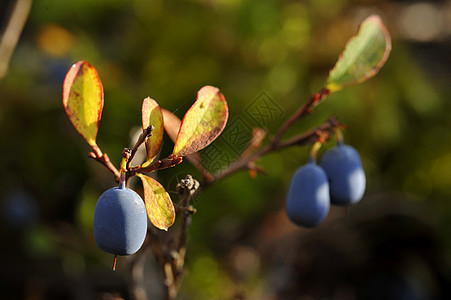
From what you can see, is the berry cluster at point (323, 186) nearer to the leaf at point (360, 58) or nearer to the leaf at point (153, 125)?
the leaf at point (360, 58)

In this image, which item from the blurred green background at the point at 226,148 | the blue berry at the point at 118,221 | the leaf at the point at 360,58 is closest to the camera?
the blue berry at the point at 118,221

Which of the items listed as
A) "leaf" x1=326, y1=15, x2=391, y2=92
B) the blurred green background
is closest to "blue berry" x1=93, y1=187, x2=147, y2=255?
"leaf" x1=326, y1=15, x2=391, y2=92

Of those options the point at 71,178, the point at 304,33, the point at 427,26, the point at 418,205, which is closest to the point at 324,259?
the point at 418,205

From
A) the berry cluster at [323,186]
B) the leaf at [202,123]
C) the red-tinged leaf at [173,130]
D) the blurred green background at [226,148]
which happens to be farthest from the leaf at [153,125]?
the blurred green background at [226,148]

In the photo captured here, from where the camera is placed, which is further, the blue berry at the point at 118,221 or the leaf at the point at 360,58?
the leaf at the point at 360,58

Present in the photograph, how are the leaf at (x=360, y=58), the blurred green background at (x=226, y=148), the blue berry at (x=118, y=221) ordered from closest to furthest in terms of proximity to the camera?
1. the blue berry at (x=118, y=221)
2. the leaf at (x=360, y=58)
3. the blurred green background at (x=226, y=148)

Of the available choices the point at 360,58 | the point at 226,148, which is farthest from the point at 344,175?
the point at 226,148

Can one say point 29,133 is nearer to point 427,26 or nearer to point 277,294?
point 277,294
